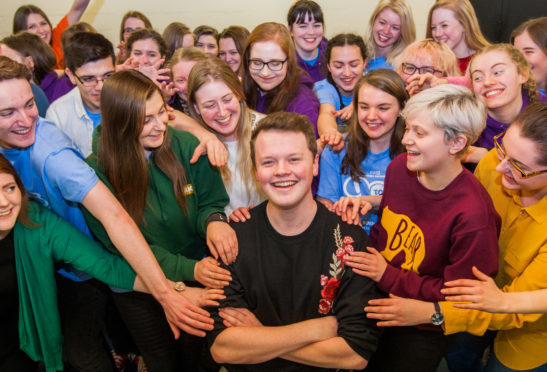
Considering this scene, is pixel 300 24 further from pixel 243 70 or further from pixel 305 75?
pixel 243 70

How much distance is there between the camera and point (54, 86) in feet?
11.8

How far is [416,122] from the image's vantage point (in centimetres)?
176

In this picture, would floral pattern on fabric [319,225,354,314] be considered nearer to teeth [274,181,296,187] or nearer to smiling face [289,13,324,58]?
teeth [274,181,296,187]

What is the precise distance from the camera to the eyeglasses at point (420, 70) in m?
2.67

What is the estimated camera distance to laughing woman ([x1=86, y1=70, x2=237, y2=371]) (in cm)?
182

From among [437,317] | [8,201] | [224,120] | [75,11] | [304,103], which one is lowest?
[437,317]

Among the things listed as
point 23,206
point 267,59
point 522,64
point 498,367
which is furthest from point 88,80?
point 498,367

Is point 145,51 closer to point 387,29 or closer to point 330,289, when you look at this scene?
point 387,29

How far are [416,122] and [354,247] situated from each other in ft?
2.05

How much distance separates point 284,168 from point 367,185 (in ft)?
2.56

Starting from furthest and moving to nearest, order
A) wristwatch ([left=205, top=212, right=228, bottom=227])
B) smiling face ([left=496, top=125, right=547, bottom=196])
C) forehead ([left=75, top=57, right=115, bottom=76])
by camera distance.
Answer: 1. forehead ([left=75, top=57, right=115, bottom=76])
2. wristwatch ([left=205, top=212, right=228, bottom=227])
3. smiling face ([left=496, top=125, right=547, bottom=196])

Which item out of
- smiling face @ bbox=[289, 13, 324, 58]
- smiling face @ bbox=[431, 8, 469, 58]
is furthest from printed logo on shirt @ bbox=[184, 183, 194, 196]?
smiling face @ bbox=[431, 8, 469, 58]

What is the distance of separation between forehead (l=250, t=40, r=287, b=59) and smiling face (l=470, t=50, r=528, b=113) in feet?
3.99

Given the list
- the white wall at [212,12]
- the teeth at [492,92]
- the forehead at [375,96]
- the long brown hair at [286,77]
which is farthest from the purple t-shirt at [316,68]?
the white wall at [212,12]
